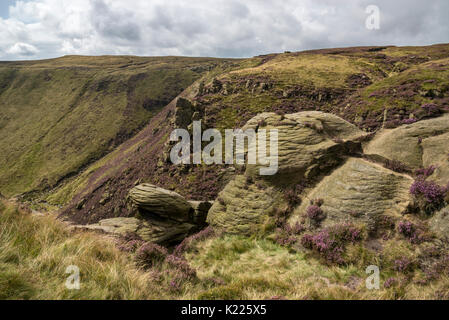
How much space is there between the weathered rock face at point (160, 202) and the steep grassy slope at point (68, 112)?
72363 mm

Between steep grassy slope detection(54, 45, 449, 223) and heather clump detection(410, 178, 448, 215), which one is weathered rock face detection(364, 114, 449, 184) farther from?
steep grassy slope detection(54, 45, 449, 223)

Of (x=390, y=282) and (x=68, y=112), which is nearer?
(x=390, y=282)

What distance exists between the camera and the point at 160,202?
16.2m

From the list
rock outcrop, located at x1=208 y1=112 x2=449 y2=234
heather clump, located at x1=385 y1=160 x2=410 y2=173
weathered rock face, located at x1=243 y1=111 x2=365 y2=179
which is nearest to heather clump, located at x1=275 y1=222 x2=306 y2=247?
rock outcrop, located at x1=208 y1=112 x2=449 y2=234

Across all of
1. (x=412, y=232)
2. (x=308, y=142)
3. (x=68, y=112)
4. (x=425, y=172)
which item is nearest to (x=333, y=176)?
(x=308, y=142)

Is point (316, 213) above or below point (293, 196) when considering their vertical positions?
below

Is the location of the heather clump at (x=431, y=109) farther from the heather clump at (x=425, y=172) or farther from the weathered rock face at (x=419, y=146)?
the heather clump at (x=425, y=172)

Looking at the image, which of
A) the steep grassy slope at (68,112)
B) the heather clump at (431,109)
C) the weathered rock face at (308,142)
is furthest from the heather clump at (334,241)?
the steep grassy slope at (68,112)

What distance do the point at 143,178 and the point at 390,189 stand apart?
32.2m

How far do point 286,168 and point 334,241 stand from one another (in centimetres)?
574

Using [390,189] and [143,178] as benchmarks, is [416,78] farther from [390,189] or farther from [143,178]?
[143,178]

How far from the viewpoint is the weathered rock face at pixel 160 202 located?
52.5 feet

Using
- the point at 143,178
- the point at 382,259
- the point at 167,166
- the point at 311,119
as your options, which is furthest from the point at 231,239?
the point at 143,178

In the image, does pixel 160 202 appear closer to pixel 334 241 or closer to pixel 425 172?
pixel 334 241
